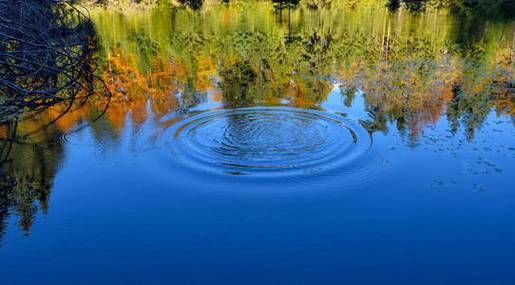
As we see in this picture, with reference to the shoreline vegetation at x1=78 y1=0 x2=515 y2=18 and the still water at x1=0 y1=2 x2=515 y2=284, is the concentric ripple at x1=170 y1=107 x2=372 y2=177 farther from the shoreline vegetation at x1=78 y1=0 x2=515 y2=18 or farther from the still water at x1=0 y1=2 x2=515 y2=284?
the shoreline vegetation at x1=78 y1=0 x2=515 y2=18

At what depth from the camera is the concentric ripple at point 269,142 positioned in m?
9.15

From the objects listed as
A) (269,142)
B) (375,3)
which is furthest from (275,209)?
(375,3)

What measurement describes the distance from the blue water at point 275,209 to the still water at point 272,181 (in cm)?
3

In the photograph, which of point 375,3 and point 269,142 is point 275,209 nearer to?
point 269,142

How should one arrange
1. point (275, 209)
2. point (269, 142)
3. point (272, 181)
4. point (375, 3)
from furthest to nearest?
point (375, 3) → point (269, 142) → point (272, 181) → point (275, 209)

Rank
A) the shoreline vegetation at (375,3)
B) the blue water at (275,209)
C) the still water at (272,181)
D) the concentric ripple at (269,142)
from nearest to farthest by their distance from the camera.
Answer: the blue water at (275,209) → the still water at (272,181) → the concentric ripple at (269,142) → the shoreline vegetation at (375,3)

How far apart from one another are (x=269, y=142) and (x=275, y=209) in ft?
8.75

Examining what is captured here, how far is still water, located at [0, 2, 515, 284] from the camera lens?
663 cm

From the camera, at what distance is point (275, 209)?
7848 mm

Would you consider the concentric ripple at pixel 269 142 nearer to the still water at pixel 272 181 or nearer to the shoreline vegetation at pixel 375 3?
→ the still water at pixel 272 181

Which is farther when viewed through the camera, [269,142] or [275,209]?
[269,142]

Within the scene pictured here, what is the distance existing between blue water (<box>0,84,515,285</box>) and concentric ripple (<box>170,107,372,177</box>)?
0.05m

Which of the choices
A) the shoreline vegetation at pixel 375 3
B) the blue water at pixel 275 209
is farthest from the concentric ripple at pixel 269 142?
the shoreline vegetation at pixel 375 3

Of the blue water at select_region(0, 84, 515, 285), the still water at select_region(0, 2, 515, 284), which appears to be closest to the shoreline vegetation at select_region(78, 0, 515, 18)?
the still water at select_region(0, 2, 515, 284)
